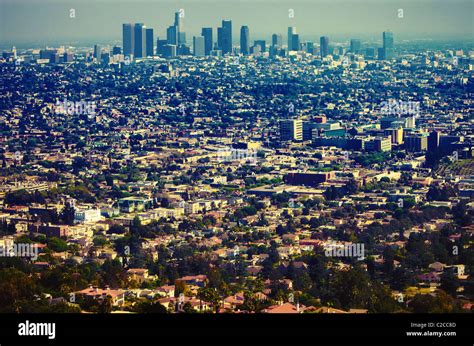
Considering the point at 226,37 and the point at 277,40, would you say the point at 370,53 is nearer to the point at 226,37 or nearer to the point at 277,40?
the point at 277,40

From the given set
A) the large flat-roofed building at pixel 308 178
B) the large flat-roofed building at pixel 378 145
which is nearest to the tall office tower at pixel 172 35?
the large flat-roofed building at pixel 378 145

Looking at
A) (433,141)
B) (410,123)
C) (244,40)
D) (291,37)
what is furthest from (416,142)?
(291,37)

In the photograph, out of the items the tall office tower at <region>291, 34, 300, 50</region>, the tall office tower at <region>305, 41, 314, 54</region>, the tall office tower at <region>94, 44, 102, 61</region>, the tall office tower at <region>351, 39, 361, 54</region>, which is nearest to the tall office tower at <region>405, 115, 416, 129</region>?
the tall office tower at <region>94, 44, 102, 61</region>

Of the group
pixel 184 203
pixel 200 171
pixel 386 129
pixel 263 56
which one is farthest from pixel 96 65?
pixel 184 203

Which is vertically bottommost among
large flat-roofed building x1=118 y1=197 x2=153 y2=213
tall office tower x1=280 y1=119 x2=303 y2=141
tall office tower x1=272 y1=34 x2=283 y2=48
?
large flat-roofed building x1=118 y1=197 x2=153 y2=213

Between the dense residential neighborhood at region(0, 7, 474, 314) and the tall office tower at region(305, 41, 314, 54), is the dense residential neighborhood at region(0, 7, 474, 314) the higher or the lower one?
the lower one

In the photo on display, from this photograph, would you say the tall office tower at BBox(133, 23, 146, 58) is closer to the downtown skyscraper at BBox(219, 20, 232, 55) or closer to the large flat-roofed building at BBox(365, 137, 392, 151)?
the downtown skyscraper at BBox(219, 20, 232, 55)

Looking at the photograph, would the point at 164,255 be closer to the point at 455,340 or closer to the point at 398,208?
the point at 398,208
